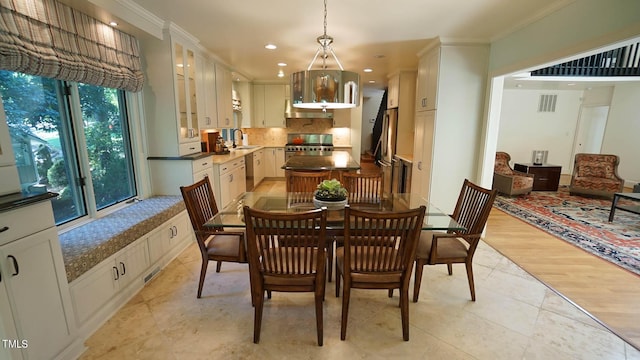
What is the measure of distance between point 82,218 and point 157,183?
984 millimetres

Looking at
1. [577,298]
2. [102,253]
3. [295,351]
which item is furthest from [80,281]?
[577,298]

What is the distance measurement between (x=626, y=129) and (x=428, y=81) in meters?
6.36

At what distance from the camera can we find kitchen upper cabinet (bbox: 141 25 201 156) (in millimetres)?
3135

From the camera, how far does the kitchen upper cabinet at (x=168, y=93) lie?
10.3 feet

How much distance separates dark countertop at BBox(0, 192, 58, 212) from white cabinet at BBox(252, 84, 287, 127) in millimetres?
5711

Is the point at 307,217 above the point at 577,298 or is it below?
above

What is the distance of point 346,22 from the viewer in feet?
9.69

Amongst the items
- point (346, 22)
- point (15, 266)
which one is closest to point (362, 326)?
point (15, 266)

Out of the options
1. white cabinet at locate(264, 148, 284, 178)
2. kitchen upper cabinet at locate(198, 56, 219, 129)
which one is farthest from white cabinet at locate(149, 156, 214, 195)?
white cabinet at locate(264, 148, 284, 178)

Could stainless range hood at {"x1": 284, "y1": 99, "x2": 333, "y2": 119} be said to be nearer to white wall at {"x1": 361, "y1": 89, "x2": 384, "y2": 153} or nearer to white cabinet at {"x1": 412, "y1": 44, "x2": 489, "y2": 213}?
white cabinet at {"x1": 412, "y1": 44, "x2": 489, "y2": 213}

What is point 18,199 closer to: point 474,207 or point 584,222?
point 474,207

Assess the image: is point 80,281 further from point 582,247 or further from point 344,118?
point 344,118

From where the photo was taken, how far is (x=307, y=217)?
1.62 m

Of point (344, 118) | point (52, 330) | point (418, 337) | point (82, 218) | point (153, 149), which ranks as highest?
point (344, 118)
